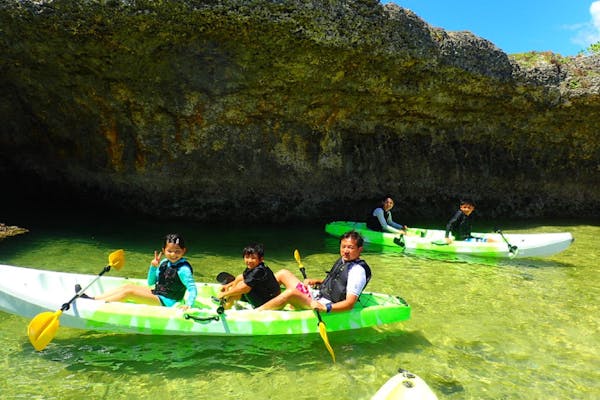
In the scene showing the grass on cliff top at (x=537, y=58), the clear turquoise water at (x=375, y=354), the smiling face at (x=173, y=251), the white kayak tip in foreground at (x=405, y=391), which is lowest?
the clear turquoise water at (x=375, y=354)

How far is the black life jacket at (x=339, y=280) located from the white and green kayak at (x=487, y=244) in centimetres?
513

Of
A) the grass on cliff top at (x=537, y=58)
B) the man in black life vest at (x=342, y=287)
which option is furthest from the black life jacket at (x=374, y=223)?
the grass on cliff top at (x=537, y=58)

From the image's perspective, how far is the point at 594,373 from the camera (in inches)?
199

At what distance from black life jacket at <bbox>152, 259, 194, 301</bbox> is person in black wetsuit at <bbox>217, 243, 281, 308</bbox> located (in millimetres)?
595

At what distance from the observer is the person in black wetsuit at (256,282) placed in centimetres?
572

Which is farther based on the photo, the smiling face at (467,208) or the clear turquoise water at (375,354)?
the smiling face at (467,208)

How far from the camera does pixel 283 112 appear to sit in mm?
12258

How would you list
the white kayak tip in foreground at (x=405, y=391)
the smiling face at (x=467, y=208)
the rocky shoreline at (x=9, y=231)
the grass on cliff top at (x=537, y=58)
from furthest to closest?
the grass on cliff top at (x=537, y=58)
the smiling face at (x=467, y=208)
the rocky shoreline at (x=9, y=231)
the white kayak tip in foreground at (x=405, y=391)

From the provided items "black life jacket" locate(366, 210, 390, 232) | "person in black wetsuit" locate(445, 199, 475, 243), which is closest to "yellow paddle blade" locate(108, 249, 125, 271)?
"black life jacket" locate(366, 210, 390, 232)

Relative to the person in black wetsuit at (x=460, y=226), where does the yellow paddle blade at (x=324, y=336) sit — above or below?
below

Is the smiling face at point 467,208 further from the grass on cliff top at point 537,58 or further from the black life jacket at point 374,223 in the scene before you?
the grass on cliff top at point 537,58

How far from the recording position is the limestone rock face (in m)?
9.77

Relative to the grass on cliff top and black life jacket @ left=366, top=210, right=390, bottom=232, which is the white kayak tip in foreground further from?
the grass on cliff top

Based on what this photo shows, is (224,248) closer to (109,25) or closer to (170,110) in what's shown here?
(170,110)
